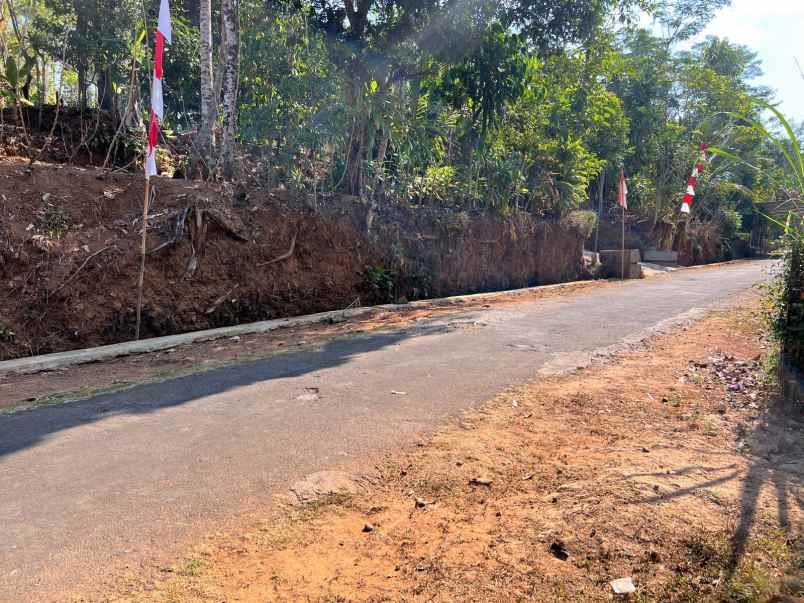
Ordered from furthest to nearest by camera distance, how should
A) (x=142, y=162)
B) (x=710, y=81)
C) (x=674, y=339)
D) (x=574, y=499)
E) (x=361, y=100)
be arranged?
(x=710, y=81)
(x=361, y=100)
(x=142, y=162)
(x=674, y=339)
(x=574, y=499)

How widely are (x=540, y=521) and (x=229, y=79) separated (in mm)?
9894

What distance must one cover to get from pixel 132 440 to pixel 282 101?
29.0ft

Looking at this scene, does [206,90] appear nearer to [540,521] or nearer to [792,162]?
[792,162]

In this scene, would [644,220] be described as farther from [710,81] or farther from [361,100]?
[361,100]

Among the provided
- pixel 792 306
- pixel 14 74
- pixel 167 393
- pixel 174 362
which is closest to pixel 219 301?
pixel 174 362

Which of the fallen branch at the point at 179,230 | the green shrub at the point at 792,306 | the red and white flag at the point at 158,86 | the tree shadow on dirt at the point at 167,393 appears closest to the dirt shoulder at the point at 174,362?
the tree shadow on dirt at the point at 167,393

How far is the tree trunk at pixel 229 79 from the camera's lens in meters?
9.94

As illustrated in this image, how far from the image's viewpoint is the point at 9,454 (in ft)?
12.3

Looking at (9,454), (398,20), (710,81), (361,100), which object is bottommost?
(9,454)

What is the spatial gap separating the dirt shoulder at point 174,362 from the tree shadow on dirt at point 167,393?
0.23 m

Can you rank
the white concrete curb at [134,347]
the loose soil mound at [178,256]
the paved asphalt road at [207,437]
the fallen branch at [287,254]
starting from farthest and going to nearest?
the fallen branch at [287,254] < the loose soil mound at [178,256] < the white concrete curb at [134,347] < the paved asphalt road at [207,437]

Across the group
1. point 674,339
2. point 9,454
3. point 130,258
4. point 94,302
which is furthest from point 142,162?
point 674,339

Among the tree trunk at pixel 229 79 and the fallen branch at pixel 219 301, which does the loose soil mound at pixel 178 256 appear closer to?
the fallen branch at pixel 219 301

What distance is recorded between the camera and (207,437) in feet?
13.1
